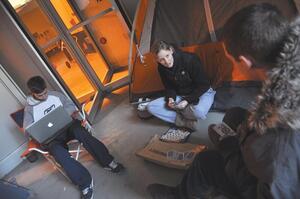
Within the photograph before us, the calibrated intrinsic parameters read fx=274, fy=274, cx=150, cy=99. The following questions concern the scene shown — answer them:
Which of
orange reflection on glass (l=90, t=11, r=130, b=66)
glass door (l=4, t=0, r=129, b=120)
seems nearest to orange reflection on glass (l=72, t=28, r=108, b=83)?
glass door (l=4, t=0, r=129, b=120)

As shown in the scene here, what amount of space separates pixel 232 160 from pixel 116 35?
267cm

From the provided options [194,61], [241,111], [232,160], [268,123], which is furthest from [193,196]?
[194,61]

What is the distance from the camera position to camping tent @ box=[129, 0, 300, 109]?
7.37ft

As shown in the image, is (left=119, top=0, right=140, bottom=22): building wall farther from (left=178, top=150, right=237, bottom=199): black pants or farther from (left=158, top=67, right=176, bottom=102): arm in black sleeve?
(left=178, top=150, right=237, bottom=199): black pants

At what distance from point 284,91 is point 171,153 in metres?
1.23

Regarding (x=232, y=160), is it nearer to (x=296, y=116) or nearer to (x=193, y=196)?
(x=193, y=196)

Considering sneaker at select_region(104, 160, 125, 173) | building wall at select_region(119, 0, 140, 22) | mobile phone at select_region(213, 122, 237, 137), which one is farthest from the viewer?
building wall at select_region(119, 0, 140, 22)

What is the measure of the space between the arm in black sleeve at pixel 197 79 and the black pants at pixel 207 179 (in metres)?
0.79

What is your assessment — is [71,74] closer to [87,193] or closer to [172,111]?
[172,111]

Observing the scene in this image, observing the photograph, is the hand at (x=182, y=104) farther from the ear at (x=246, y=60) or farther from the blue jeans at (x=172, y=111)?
the ear at (x=246, y=60)

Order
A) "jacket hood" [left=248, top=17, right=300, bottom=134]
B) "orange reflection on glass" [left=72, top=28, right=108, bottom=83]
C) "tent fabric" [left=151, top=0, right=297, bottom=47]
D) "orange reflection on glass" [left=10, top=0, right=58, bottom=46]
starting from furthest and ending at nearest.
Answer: "orange reflection on glass" [left=72, top=28, right=108, bottom=83], "orange reflection on glass" [left=10, top=0, right=58, bottom=46], "tent fabric" [left=151, top=0, right=297, bottom=47], "jacket hood" [left=248, top=17, right=300, bottom=134]

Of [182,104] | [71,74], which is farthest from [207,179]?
[71,74]

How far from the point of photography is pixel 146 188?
6.07ft

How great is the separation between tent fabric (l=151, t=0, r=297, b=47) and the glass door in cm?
68
